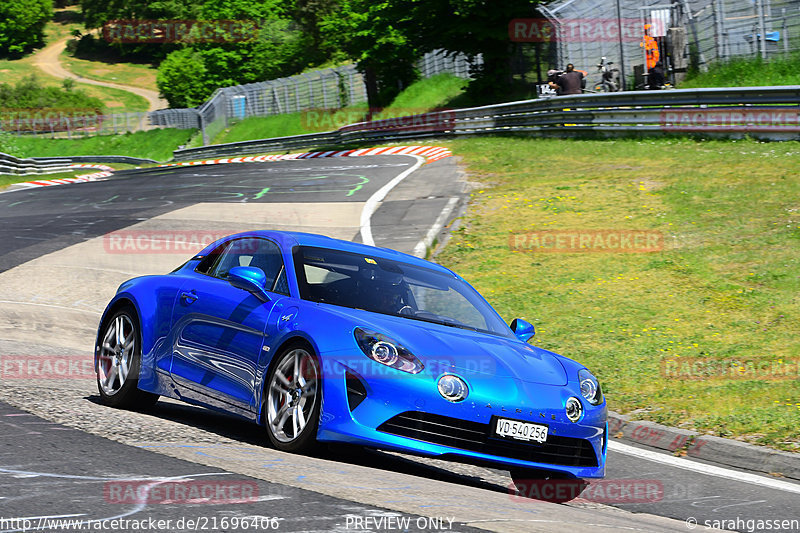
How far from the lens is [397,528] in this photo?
4.05 meters

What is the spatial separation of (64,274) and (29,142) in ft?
237

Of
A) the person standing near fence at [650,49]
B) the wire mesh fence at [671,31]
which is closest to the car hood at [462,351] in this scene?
the wire mesh fence at [671,31]

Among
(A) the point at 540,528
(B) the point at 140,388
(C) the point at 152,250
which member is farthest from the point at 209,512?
(C) the point at 152,250

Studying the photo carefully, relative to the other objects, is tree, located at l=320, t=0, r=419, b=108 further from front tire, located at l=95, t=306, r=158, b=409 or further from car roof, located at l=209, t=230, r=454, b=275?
car roof, located at l=209, t=230, r=454, b=275

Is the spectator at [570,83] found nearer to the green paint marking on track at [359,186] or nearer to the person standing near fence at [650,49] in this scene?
the person standing near fence at [650,49]

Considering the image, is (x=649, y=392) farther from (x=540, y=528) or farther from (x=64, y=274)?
(x=64, y=274)

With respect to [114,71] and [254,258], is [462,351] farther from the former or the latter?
[114,71]

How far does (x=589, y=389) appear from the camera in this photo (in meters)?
6.50

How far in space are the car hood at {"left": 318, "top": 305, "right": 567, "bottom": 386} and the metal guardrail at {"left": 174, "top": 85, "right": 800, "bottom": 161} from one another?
637 inches

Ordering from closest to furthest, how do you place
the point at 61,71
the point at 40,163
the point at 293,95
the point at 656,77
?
1. the point at 656,77
2. the point at 40,163
3. the point at 293,95
4. the point at 61,71

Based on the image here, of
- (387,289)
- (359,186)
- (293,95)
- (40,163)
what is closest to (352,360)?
(387,289)

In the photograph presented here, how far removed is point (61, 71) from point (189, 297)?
5262 inches

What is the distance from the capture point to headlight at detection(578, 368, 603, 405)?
6430 mm

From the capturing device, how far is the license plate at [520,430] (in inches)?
230
